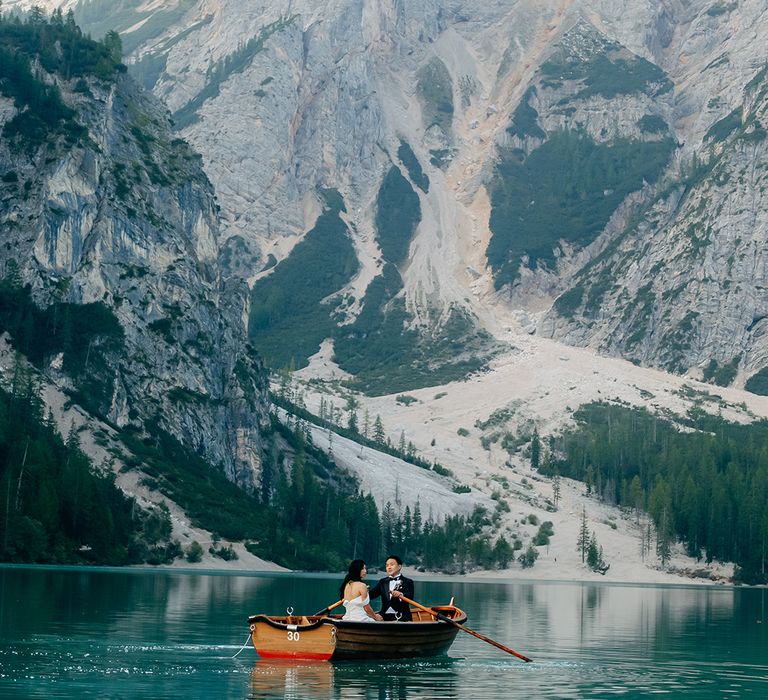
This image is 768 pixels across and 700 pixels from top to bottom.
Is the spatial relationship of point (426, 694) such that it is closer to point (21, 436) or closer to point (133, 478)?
point (21, 436)

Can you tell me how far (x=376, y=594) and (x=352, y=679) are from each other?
24.7ft

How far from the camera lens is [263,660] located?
64.0 m

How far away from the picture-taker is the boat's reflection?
54.2 meters

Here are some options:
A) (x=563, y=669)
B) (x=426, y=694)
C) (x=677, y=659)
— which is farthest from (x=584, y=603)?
(x=426, y=694)

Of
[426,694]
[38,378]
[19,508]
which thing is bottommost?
[426,694]

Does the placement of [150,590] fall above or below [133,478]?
below

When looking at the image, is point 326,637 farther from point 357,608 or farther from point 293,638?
point 357,608

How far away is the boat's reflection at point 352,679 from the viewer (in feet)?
178

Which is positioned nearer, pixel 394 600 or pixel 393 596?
pixel 393 596

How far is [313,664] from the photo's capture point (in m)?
62.5

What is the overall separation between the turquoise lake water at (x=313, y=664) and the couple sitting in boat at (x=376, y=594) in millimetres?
2417

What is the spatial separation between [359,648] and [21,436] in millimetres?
115137

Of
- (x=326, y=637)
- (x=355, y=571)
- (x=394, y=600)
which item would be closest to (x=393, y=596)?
(x=394, y=600)

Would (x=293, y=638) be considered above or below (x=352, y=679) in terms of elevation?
above
